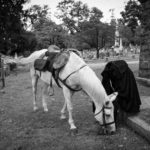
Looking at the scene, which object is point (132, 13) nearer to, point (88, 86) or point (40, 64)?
point (40, 64)

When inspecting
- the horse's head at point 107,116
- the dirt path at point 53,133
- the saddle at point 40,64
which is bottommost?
the dirt path at point 53,133

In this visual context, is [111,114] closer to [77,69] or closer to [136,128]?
[136,128]

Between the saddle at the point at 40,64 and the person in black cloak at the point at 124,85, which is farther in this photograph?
the saddle at the point at 40,64

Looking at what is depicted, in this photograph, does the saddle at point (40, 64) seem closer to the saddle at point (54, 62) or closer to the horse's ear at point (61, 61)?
the saddle at point (54, 62)

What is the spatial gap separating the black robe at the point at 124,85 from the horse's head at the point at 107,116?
0.49 metres

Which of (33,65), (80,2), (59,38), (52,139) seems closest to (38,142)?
(52,139)

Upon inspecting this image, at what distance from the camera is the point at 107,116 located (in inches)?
148

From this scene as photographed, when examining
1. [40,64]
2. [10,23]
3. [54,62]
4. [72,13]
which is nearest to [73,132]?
[54,62]

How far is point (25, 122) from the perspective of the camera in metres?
4.95

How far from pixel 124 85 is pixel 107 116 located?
82 cm

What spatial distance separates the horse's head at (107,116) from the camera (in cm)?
370

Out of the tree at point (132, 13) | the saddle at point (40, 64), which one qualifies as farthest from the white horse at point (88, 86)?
the tree at point (132, 13)

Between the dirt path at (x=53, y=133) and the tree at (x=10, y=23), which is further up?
the tree at (x=10, y=23)

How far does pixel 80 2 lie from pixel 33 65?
1668 inches
